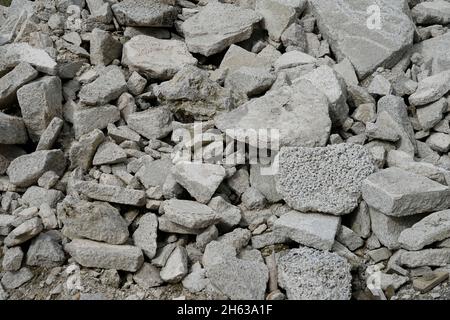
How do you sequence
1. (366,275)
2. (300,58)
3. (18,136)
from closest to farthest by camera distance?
(366,275) → (18,136) → (300,58)

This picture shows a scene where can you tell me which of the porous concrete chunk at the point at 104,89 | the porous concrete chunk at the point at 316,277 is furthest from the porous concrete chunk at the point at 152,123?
the porous concrete chunk at the point at 316,277

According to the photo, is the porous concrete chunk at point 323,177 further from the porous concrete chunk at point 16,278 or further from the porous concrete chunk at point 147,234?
the porous concrete chunk at point 16,278

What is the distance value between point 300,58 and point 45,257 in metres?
3.74

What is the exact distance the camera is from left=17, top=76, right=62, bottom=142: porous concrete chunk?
5.78 metres

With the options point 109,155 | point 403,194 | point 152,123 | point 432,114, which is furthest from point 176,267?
point 432,114

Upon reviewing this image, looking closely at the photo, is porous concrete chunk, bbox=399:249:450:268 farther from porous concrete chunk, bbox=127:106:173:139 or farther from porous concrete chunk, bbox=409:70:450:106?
porous concrete chunk, bbox=127:106:173:139

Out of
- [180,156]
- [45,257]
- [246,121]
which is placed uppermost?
[246,121]

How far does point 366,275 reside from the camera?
15.3 ft

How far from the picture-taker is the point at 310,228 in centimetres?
473

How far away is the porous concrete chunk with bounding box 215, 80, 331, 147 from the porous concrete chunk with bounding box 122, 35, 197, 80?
1.11 meters

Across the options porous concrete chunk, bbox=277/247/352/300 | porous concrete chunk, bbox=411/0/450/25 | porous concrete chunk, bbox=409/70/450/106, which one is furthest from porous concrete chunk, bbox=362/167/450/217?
porous concrete chunk, bbox=411/0/450/25

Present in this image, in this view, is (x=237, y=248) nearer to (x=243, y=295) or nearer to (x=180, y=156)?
(x=243, y=295)

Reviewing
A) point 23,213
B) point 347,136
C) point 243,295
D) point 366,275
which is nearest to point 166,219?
point 243,295

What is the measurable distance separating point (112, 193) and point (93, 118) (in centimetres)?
122
